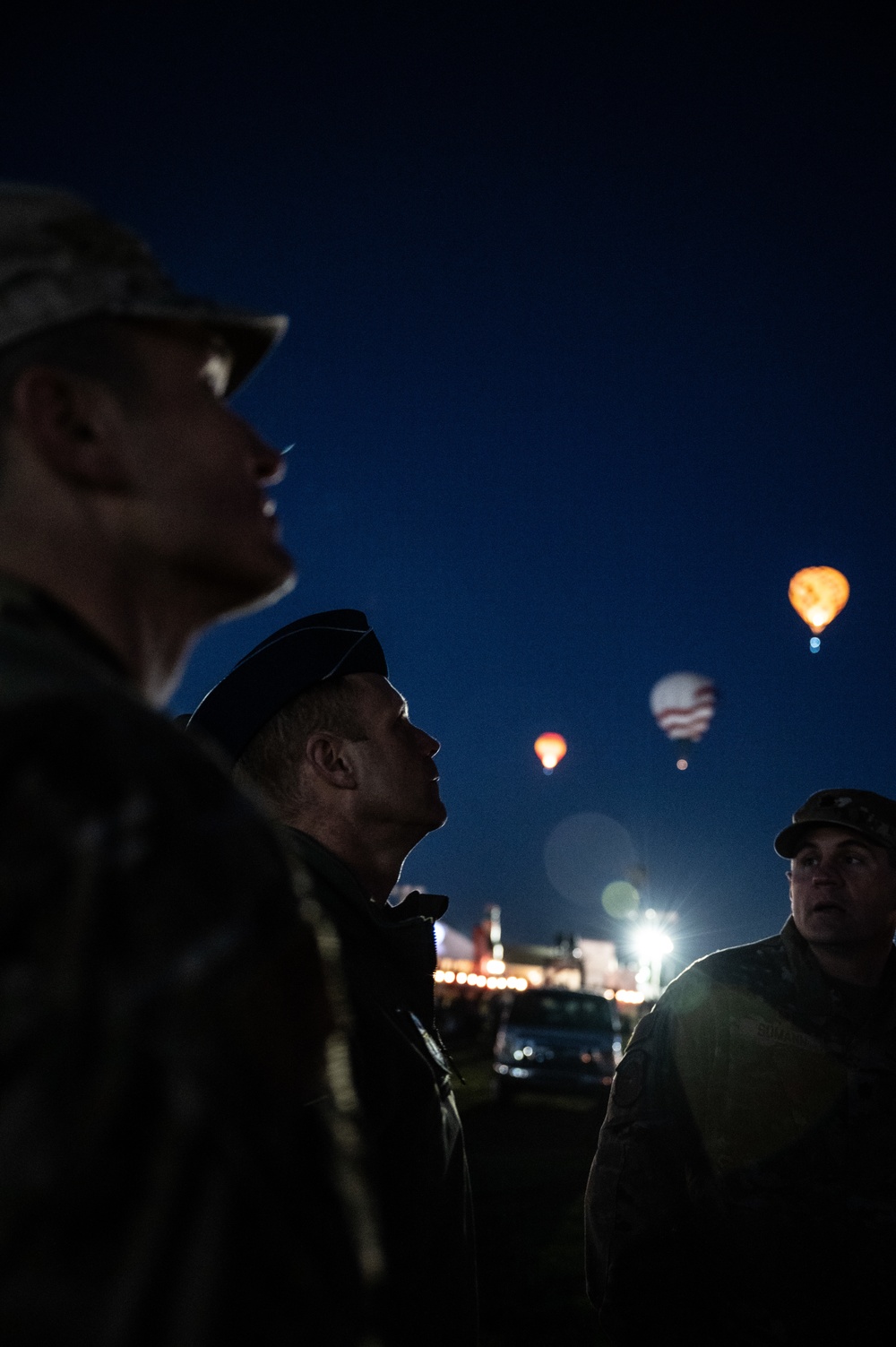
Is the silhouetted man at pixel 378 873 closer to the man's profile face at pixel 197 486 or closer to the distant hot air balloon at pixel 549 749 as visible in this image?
the man's profile face at pixel 197 486

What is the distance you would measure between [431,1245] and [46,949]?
1.71 metres

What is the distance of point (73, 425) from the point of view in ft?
3.64

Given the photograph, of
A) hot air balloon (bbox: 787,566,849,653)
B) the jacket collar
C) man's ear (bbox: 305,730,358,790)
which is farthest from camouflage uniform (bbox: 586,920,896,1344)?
hot air balloon (bbox: 787,566,849,653)

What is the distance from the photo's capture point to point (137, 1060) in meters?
0.67

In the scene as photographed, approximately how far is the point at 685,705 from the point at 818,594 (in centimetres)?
826

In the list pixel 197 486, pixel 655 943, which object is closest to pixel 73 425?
→ pixel 197 486

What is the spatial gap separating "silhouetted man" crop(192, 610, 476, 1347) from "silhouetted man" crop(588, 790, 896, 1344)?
1.42 meters

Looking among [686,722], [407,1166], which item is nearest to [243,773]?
[407,1166]

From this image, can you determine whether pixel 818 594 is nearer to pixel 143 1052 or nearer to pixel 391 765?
pixel 391 765

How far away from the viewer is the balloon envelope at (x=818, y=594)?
24094 millimetres

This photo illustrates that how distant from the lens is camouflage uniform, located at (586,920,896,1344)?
314 cm

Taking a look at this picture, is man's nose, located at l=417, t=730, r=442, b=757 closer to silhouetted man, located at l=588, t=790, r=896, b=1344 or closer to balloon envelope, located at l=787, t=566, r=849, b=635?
silhouetted man, located at l=588, t=790, r=896, b=1344

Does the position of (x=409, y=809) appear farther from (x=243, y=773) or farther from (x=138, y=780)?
(x=138, y=780)

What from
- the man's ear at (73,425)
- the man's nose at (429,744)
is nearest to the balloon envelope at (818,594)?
the man's nose at (429,744)
